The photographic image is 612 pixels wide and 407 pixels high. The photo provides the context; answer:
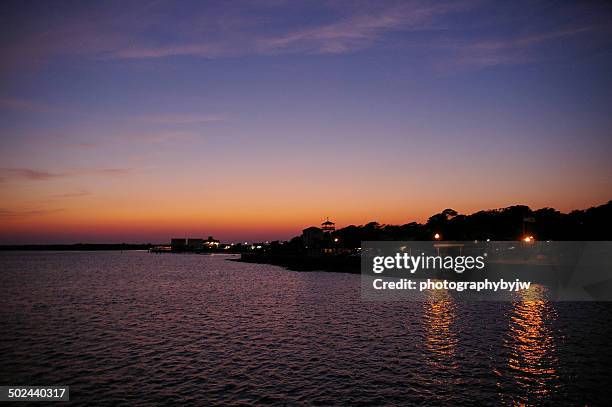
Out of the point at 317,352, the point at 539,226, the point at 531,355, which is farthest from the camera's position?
the point at 539,226

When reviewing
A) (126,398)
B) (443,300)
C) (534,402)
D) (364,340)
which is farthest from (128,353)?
(443,300)

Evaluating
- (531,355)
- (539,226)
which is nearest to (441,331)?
(531,355)

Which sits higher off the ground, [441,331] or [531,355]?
[531,355]

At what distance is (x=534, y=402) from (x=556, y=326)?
21995 mm

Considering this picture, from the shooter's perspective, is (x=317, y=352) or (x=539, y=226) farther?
(x=539, y=226)

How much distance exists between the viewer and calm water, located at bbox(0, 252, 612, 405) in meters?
23.2

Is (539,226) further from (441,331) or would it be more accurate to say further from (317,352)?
(317,352)

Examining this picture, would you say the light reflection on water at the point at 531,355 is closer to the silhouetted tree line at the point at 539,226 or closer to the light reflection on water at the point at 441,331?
the light reflection on water at the point at 441,331

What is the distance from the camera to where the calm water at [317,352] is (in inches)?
915

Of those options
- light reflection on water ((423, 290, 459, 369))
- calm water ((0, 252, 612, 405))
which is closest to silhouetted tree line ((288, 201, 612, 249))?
calm water ((0, 252, 612, 405))

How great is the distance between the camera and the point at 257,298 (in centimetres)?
6425

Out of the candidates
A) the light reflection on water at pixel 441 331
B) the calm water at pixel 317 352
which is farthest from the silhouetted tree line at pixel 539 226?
the light reflection on water at pixel 441 331

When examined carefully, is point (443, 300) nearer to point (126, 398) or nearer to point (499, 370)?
point (499, 370)

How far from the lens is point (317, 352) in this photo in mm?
31547
